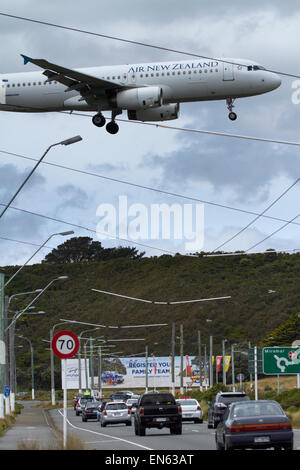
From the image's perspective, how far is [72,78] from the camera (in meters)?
42.4

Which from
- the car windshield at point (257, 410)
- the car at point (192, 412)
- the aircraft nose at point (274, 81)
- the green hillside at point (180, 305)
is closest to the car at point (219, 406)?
the car at point (192, 412)

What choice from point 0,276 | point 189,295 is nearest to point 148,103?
point 0,276

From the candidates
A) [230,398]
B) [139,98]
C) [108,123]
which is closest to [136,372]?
[108,123]

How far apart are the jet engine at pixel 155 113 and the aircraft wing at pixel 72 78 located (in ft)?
4.51

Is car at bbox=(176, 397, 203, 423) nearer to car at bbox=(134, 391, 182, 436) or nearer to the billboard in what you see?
car at bbox=(134, 391, 182, 436)

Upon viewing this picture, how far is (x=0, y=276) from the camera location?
1870 inches

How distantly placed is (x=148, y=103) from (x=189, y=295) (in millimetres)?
134771

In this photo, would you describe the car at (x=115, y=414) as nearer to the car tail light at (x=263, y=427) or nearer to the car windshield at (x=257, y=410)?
the car windshield at (x=257, y=410)

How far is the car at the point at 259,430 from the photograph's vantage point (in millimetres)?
21953

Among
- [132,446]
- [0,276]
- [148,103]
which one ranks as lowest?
[132,446]

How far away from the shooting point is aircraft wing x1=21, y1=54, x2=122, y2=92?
40844 millimetres
